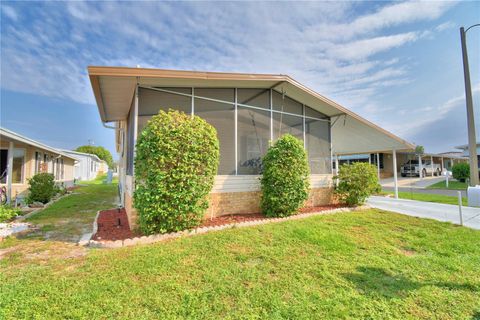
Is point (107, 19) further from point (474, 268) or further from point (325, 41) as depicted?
point (474, 268)

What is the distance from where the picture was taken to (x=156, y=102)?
5969 mm

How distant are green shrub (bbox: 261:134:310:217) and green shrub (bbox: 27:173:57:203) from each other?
31.4 ft

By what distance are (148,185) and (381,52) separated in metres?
12.9

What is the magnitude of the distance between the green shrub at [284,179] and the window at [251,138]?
1.92 ft

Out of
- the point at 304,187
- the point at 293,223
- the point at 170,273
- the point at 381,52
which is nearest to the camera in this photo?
the point at 170,273

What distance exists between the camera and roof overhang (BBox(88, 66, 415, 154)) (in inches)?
203

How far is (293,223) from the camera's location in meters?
5.97

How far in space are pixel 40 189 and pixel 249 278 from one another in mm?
10792

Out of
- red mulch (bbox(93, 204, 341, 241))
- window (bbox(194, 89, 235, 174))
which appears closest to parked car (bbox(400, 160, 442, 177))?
red mulch (bbox(93, 204, 341, 241))

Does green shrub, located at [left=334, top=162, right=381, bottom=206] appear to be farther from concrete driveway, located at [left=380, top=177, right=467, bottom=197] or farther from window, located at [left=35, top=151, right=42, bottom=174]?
window, located at [left=35, top=151, right=42, bottom=174]

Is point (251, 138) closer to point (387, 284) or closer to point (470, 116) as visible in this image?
point (387, 284)

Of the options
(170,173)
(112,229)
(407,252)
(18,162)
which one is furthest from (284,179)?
(18,162)

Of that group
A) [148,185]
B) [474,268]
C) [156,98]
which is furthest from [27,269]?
[474,268]

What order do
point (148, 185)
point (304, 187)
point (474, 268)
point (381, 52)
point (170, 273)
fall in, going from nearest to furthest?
point (170, 273) < point (474, 268) < point (148, 185) < point (304, 187) < point (381, 52)
